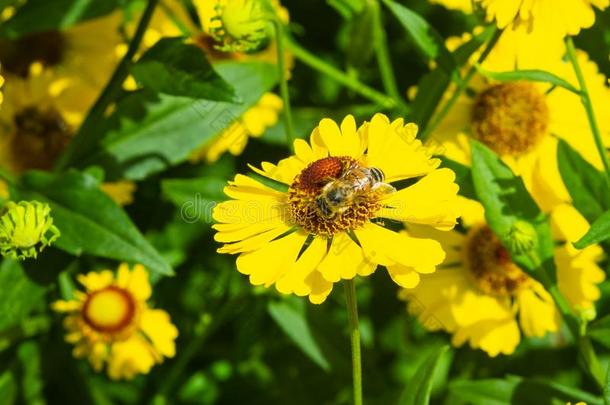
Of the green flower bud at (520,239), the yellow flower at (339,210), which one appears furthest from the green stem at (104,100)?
the green flower bud at (520,239)

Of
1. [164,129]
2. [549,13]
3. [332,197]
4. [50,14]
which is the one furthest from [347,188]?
[50,14]

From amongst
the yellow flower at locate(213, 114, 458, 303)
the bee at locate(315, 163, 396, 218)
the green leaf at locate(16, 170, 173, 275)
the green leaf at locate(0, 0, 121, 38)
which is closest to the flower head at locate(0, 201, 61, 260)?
the green leaf at locate(16, 170, 173, 275)

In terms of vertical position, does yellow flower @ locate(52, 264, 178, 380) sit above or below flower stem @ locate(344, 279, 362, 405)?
below

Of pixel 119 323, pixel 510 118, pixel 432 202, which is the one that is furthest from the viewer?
pixel 510 118

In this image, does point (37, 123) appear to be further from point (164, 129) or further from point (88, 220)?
point (88, 220)

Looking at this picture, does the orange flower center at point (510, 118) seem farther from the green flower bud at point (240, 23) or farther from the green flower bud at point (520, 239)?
the green flower bud at point (240, 23)

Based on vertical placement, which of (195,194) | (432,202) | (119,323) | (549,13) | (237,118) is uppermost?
(549,13)

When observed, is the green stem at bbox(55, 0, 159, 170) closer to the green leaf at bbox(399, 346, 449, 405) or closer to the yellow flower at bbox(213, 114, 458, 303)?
the yellow flower at bbox(213, 114, 458, 303)
